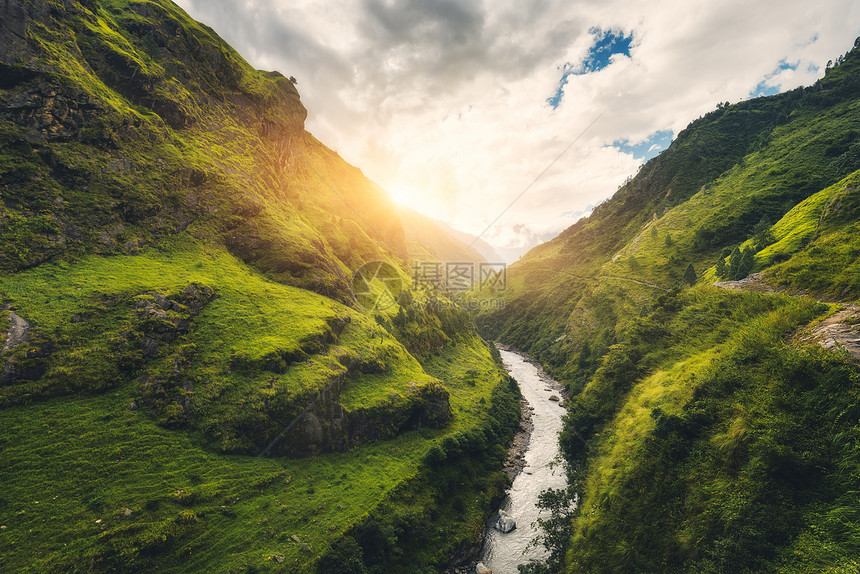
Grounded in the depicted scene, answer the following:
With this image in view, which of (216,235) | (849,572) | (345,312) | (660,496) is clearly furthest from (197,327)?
(849,572)

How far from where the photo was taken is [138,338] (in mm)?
38469

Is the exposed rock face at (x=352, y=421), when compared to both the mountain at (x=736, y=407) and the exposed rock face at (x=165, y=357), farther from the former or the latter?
the mountain at (x=736, y=407)

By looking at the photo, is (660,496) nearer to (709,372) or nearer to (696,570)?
(696,570)

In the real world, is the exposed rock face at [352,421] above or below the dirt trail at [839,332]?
below

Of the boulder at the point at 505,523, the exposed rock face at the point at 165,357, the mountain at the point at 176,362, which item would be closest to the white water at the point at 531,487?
the boulder at the point at 505,523

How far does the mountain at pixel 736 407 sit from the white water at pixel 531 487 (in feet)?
15.2

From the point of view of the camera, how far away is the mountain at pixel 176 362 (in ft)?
95.8

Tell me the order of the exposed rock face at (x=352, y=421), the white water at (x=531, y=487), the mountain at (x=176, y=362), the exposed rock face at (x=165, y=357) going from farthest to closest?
the exposed rock face at (x=352, y=421), the white water at (x=531, y=487), the exposed rock face at (x=165, y=357), the mountain at (x=176, y=362)

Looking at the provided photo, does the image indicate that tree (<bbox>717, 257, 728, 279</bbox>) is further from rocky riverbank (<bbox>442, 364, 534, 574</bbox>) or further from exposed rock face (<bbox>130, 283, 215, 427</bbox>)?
exposed rock face (<bbox>130, 283, 215, 427</bbox>)

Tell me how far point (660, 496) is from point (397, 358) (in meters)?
54.0

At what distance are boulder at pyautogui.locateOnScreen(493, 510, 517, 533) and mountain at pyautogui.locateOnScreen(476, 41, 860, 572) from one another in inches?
277

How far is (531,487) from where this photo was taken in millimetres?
57250

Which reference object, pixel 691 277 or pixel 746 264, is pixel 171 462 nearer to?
pixel 746 264

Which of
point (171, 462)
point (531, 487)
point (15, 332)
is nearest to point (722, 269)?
point (531, 487)
